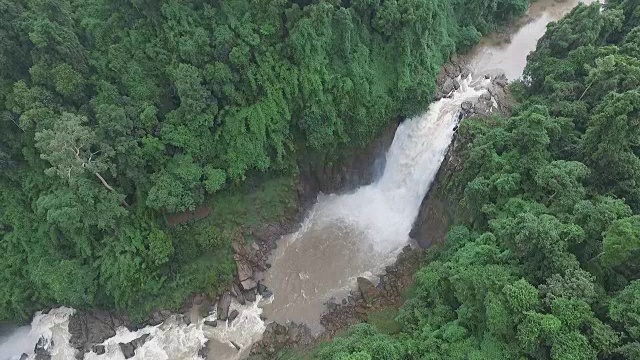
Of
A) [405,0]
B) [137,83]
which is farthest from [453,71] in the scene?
[137,83]

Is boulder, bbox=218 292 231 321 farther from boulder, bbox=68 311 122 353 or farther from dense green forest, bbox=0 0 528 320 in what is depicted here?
boulder, bbox=68 311 122 353

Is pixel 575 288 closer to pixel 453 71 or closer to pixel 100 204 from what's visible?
pixel 453 71

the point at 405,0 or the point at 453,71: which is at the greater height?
the point at 405,0

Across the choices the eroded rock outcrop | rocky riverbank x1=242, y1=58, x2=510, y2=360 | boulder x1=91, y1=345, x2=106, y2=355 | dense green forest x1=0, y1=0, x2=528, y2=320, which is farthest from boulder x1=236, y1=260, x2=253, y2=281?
boulder x1=91, y1=345, x2=106, y2=355

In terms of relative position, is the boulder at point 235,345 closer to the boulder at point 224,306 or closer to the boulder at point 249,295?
the boulder at point 224,306

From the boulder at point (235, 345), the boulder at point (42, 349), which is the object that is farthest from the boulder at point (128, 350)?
the boulder at point (235, 345)

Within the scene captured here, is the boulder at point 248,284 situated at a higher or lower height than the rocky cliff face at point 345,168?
lower
